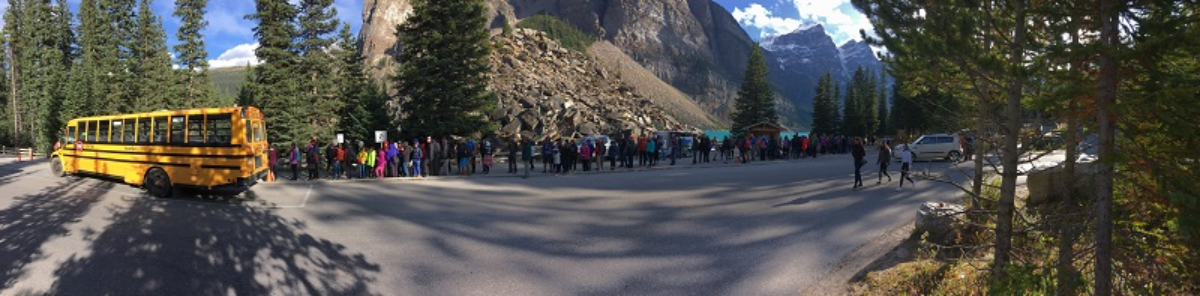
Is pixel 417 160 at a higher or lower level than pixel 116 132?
lower

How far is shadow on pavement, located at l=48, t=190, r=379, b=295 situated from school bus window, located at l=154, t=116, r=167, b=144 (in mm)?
3428

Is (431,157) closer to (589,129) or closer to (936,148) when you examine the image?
(936,148)

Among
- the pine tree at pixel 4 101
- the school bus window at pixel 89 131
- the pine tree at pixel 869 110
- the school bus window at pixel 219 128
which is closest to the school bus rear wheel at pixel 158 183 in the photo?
the school bus window at pixel 219 128

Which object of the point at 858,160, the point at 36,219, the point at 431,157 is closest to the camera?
the point at 36,219

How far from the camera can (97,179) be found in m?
14.8

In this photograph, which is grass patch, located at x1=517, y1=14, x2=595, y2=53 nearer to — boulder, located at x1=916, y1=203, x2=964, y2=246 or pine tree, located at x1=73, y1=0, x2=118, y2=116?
pine tree, located at x1=73, y1=0, x2=118, y2=116

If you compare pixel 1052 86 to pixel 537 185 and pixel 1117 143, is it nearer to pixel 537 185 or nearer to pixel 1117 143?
pixel 1117 143

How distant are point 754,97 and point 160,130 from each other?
52861 millimetres

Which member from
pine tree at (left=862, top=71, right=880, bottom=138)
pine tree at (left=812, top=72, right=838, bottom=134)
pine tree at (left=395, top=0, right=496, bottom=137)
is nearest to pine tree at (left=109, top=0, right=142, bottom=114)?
pine tree at (left=395, top=0, right=496, bottom=137)

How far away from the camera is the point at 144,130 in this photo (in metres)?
12.5

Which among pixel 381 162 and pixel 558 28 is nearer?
pixel 381 162

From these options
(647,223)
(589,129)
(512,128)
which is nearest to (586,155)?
(647,223)

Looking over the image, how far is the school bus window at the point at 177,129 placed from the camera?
39.5ft

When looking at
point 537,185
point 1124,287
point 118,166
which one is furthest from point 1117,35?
point 118,166
